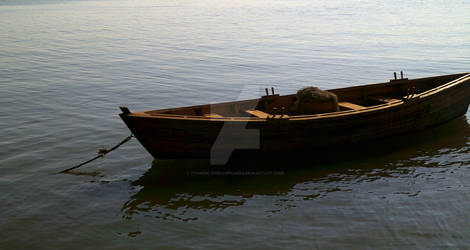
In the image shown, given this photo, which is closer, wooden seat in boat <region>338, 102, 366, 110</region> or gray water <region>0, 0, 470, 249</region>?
gray water <region>0, 0, 470, 249</region>

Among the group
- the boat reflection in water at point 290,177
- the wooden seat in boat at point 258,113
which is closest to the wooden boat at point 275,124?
the wooden seat in boat at point 258,113

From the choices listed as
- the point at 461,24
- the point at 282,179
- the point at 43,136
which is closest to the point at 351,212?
the point at 282,179

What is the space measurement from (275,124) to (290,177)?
102cm

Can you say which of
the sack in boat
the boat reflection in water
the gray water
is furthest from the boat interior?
the gray water

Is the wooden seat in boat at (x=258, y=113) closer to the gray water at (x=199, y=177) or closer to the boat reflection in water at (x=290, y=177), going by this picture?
the boat reflection in water at (x=290, y=177)

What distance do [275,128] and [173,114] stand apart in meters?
2.00

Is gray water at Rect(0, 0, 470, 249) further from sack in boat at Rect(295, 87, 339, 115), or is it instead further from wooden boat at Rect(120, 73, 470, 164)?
sack in boat at Rect(295, 87, 339, 115)

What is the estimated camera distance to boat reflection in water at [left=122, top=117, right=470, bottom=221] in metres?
7.57

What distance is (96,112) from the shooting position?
12836 millimetres

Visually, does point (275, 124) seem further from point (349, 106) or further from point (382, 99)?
point (382, 99)

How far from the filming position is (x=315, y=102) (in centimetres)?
957

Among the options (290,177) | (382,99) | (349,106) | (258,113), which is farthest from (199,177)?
(382,99)

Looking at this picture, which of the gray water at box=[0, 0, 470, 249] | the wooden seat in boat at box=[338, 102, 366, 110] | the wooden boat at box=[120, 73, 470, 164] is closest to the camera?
the gray water at box=[0, 0, 470, 249]

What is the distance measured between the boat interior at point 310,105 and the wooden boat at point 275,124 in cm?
2
